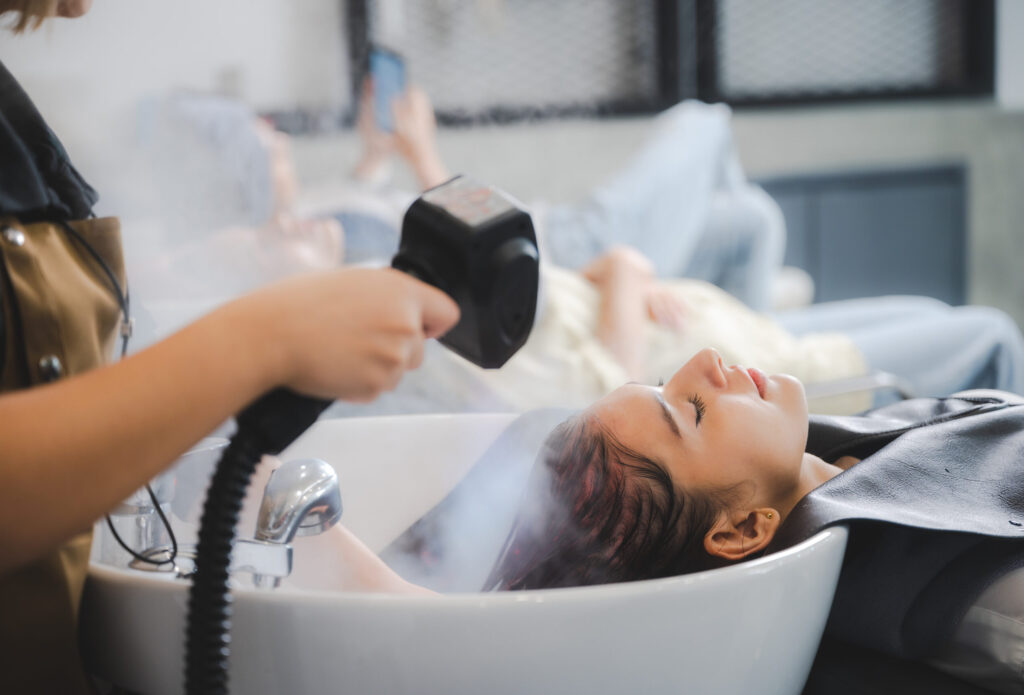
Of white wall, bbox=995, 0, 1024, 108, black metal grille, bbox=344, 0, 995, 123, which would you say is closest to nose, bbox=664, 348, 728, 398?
black metal grille, bbox=344, 0, 995, 123

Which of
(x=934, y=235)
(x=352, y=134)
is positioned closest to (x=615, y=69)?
(x=352, y=134)

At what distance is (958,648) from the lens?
51 cm

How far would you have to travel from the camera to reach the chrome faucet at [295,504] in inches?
18.1

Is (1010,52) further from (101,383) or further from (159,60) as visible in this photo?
(101,383)

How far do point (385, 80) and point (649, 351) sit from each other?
102cm

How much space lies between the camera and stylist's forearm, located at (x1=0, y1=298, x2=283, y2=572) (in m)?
0.34

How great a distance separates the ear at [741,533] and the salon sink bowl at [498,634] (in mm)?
122

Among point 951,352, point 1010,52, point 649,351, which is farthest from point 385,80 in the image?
point 1010,52

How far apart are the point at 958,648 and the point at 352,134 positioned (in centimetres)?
187

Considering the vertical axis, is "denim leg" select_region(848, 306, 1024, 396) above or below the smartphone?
below

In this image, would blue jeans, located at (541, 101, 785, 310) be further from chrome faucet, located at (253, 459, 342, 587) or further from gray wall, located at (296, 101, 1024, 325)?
chrome faucet, located at (253, 459, 342, 587)

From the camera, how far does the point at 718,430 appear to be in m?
0.63

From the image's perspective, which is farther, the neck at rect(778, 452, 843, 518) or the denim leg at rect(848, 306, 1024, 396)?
the denim leg at rect(848, 306, 1024, 396)

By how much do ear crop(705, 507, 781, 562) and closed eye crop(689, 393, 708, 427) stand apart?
72mm
